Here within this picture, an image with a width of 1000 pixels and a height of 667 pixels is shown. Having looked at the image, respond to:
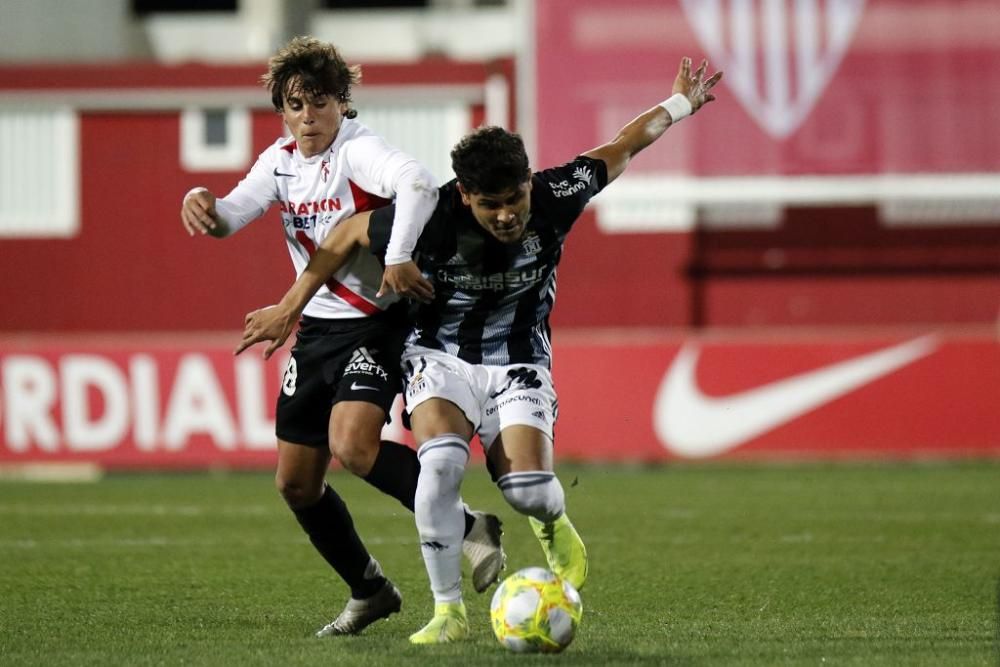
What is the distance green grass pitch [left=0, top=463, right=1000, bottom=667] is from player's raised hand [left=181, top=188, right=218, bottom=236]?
1.34 metres

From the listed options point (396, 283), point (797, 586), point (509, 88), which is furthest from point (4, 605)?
point (509, 88)

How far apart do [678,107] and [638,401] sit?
734 centimetres

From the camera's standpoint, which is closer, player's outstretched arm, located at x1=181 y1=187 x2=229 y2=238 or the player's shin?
the player's shin

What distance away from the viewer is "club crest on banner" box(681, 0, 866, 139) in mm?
15180

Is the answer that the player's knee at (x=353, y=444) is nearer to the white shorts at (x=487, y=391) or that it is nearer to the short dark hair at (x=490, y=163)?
the white shorts at (x=487, y=391)

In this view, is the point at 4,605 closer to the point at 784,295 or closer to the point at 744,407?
the point at 744,407

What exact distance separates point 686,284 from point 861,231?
196cm

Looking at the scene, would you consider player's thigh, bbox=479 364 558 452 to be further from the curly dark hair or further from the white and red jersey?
the curly dark hair

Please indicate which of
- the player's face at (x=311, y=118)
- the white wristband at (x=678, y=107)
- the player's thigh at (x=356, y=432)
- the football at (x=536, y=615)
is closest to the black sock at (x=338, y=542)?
the player's thigh at (x=356, y=432)

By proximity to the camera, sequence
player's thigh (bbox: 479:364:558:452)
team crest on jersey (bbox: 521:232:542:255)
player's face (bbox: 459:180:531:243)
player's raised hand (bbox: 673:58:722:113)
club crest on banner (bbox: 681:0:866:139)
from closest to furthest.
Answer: player's face (bbox: 459:180:531:243)
player's thigh (bbox: 479:364:558:452)
team crest on jersey (bbox: 521:232:542:255)
player's raised hand (bbox: 673:58:722:113)
club crest on banner (bbox: 681:0:866:139)

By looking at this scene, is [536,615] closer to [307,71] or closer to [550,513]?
[550,513]

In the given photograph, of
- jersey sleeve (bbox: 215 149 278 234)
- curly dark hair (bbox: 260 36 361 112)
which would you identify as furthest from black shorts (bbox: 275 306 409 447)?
curly dark hair (bbox: 260 36 361 112)

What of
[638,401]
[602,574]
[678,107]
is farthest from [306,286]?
[638,401]

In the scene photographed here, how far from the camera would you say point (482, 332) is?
18.2 feet
